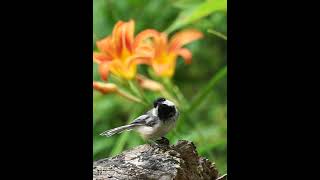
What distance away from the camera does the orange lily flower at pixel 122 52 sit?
1.89 m

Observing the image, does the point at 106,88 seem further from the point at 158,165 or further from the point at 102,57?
the point at 158,165

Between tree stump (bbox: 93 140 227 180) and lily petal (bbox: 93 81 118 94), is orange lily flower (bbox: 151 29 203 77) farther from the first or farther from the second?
tree stump (bbox: 93 140 227 180)

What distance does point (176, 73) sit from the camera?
2.53 metres

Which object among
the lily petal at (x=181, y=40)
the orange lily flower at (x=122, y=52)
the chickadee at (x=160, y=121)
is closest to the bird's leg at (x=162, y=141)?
the chickadee at (x=160, y=121)

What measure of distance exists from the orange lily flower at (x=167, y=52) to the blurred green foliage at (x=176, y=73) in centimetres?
9

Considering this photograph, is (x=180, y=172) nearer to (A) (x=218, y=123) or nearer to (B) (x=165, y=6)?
(A) (x=218, y=123)

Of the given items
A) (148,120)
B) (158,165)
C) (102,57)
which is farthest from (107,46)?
(158,165)

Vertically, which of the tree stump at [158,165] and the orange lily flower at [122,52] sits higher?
the orange lily flower at [122,52]

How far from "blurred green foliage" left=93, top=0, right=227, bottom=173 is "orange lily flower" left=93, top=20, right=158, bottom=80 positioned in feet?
0.68

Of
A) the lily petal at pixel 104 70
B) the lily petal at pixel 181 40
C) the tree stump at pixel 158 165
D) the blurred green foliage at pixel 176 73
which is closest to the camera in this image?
the tree stump at pixel 158 165

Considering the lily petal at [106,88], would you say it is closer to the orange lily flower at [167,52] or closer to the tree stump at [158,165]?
the orange lily flower at [167,52]

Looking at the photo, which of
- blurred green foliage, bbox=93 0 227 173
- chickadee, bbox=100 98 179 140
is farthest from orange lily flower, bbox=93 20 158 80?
chickadee, bbox=100 98 179 140

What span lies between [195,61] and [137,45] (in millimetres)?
685
